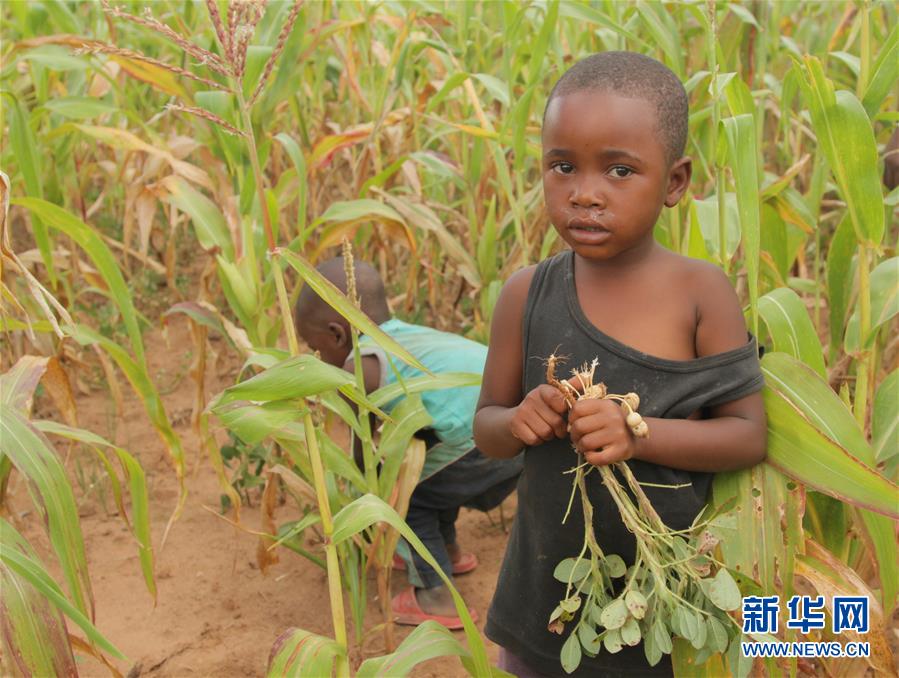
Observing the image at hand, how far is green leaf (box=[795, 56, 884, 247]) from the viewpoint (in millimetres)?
1548

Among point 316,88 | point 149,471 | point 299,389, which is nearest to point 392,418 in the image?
point 299,389

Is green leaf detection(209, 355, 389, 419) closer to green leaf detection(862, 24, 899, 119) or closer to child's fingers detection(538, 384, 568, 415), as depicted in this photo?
child's fingers detection(538, 384, 568, 415)

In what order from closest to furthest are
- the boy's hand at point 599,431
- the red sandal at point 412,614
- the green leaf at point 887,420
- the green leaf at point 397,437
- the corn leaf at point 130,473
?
1. the boy's hand at point 599,431
2. the green leaf at point 887,420
3. the corn leaf at point 130,473
4. the green leaf at point 397,437
5. the red sandal at point 412,614

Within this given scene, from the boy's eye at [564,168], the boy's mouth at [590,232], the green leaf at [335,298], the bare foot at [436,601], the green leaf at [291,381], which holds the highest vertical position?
the boy's eye at [564,168]

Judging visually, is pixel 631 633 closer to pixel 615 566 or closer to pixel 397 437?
pixel 615 566

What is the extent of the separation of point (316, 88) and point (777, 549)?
2588 millimetres

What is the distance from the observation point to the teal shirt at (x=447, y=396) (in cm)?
223

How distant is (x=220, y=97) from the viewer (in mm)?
2115

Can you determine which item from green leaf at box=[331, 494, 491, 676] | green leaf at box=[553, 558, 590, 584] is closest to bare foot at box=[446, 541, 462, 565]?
green leaf at box=[331, 494, 491, 676]

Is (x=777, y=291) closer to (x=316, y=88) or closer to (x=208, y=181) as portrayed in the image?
(x=208, y=181)

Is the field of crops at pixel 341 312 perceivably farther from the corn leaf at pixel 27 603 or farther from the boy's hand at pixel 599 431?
the boy's hand at pixel 599 431

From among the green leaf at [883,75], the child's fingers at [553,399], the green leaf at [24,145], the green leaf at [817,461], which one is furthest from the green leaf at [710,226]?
the green leaf at [24,145]

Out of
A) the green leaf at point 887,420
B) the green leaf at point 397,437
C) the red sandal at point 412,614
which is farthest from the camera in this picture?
the red sandal at point 412,614

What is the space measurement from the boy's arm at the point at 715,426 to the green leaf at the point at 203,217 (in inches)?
48.9
